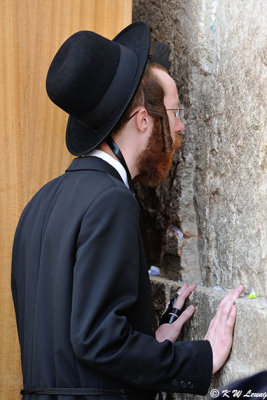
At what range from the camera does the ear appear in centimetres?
204

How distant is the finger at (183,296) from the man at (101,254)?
1.16 feet

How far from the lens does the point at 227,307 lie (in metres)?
1.93

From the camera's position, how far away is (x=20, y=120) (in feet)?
7.61

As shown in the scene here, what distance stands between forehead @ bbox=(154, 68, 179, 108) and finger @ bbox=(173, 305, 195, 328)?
29.1 inches

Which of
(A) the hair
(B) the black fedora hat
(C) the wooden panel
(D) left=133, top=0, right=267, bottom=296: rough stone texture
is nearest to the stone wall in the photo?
(D) left=133, top=0, right=267, bottom=296: rough stone texture

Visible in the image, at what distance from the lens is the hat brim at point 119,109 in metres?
1.96

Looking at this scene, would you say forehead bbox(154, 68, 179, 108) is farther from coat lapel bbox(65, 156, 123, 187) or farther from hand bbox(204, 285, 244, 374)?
hand bbox(204, 285, 244, 374)

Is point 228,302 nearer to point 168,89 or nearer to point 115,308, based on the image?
point 115,308

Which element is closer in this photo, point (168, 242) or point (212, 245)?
point (212, 245)

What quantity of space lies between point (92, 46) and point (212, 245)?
86 centimetres

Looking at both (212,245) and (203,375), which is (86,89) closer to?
(212,245)

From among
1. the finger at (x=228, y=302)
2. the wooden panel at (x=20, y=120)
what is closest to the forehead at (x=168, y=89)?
the wooden panel at (x=20, y=120)

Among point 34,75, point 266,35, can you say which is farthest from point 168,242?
point 266,35

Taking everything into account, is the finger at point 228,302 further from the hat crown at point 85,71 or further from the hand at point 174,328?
the hat crown at point 85,71
